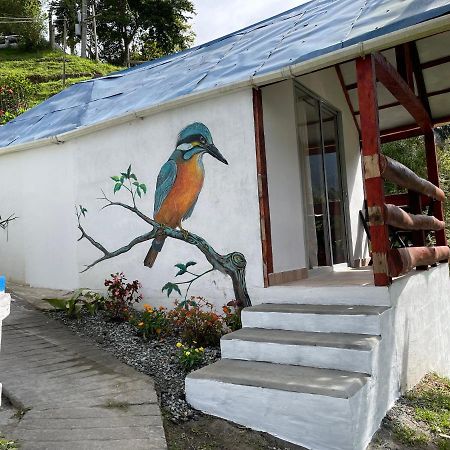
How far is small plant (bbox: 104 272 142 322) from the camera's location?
225 inches

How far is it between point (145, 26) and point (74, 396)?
3394cm

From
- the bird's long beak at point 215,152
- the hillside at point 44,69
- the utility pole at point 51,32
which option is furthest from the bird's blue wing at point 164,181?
the utility pole at point 51,32

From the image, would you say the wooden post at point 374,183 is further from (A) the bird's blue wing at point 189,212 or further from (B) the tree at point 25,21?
(B) the tree at point 25,21

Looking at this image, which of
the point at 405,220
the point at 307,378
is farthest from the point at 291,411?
the point at 405,220

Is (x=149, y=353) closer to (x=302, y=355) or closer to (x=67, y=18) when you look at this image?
(x=302, y=355)

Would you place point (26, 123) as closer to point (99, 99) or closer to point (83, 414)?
point (99, 99)

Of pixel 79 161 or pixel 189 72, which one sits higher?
pixel 189 72

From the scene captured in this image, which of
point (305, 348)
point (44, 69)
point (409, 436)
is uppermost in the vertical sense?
point (44, 69)

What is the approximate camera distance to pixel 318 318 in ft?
12.5

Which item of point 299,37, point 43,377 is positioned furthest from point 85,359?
point 299,37

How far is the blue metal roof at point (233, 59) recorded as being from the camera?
4.14m

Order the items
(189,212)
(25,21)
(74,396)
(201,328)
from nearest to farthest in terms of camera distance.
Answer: (74,396)
(201,328)
(189,212)
(25,21)

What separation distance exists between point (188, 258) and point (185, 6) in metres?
32.9

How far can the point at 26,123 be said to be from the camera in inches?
344
